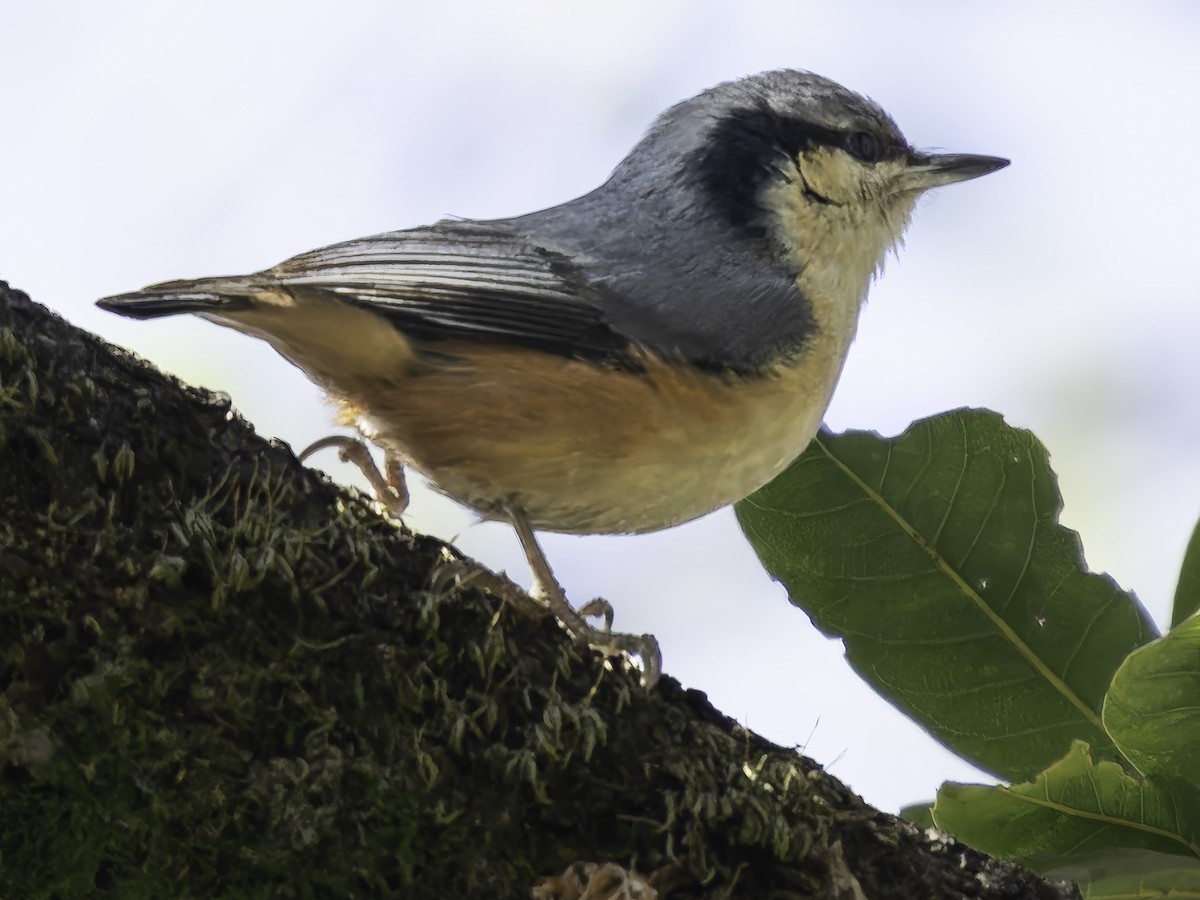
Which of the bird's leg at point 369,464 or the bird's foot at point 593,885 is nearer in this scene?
the bird's foot at point 593,885

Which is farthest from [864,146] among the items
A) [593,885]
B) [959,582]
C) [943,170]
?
[593,885]

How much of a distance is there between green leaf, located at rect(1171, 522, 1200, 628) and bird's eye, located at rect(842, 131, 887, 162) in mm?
1191

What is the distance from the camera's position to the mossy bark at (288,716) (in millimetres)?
1318

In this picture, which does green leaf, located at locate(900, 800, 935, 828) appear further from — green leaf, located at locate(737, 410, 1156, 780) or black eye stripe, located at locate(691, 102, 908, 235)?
black eye stripe, located at locate(691, 102, 908, 235)

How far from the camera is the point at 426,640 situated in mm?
1525

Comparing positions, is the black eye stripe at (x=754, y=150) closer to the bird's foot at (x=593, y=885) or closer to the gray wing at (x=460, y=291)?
the gray wing at (x=460, y=291)

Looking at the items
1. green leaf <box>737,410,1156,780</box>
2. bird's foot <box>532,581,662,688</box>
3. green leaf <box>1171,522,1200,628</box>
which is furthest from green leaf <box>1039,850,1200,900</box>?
bird's foot <box>532,581,662,688</box>

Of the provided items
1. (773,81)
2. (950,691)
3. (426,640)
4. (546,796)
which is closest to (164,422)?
(426,640)

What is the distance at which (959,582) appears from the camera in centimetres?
200

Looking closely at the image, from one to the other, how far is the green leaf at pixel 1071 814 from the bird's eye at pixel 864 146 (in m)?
1.42

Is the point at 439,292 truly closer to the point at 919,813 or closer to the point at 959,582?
the point at 959,582

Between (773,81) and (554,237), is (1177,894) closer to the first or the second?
(554,237)

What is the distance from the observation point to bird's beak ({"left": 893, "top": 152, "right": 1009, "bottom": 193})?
2.78 metres

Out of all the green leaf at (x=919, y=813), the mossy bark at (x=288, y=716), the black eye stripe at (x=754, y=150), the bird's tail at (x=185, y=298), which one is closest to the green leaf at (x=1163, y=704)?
the mossy bark at (x=288, y=716)
